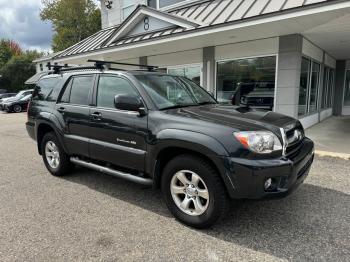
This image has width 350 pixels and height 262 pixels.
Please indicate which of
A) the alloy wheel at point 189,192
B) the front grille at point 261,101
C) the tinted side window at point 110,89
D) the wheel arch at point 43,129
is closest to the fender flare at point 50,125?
the wheel arch at point 43,129

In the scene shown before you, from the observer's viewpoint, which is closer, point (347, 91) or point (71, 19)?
point (347, 91)

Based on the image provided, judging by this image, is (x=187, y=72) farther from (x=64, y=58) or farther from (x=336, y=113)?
(x=336, y=113)

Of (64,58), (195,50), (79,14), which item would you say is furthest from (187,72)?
(79,14)

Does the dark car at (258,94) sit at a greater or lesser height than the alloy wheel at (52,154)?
greater

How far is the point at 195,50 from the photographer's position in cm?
1054

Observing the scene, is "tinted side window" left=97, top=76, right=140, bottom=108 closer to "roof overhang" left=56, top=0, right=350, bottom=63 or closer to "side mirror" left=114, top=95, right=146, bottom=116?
"side mirror" left=114, top=95, right=146, bottom=116

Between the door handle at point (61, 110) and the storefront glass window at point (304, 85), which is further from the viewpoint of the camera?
the storefront glass window at point (304, 85)

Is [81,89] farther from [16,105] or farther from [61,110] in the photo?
[16,105]

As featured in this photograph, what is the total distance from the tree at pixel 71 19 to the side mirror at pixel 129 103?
40.5 meters

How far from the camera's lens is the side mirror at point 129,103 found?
139 inches

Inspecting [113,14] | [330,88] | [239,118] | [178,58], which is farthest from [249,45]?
[113,14]

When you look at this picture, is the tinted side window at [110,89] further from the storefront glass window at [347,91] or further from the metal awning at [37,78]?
the storefront glass window at [347,91]

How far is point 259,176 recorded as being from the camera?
9.25ft

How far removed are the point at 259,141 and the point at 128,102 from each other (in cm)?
165
